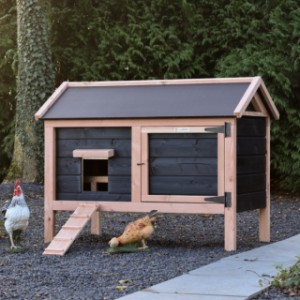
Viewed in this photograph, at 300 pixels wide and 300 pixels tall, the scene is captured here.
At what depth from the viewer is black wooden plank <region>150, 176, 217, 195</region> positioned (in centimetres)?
830

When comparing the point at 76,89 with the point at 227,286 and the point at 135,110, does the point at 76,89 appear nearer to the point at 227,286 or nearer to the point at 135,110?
the point at 135,110

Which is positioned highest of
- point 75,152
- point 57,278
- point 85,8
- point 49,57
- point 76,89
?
point 85,8

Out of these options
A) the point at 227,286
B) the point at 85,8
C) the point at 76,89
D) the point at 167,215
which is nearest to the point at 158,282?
the point at 227,286

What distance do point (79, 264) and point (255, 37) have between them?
847 centimetres

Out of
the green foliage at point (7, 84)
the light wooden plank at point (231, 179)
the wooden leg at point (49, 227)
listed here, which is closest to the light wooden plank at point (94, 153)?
the wooden leg at point (49, 227)

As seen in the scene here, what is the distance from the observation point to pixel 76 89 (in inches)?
371

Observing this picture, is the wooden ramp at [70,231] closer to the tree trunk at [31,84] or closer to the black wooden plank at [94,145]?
the black wooden plank at [94,145]

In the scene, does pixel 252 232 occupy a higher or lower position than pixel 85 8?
lower

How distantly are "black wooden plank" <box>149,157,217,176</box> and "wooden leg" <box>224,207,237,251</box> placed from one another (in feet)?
1.44

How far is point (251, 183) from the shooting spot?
28.8 feet

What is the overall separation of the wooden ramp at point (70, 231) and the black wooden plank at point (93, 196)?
125 millimetres

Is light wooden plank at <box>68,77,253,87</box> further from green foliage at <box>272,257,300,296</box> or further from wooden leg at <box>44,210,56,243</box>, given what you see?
green foliage at <box>272,257,300,296</box>

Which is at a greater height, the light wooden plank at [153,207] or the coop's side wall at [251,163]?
the coop's side wall at [251,163]

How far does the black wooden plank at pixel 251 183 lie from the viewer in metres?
8.43
